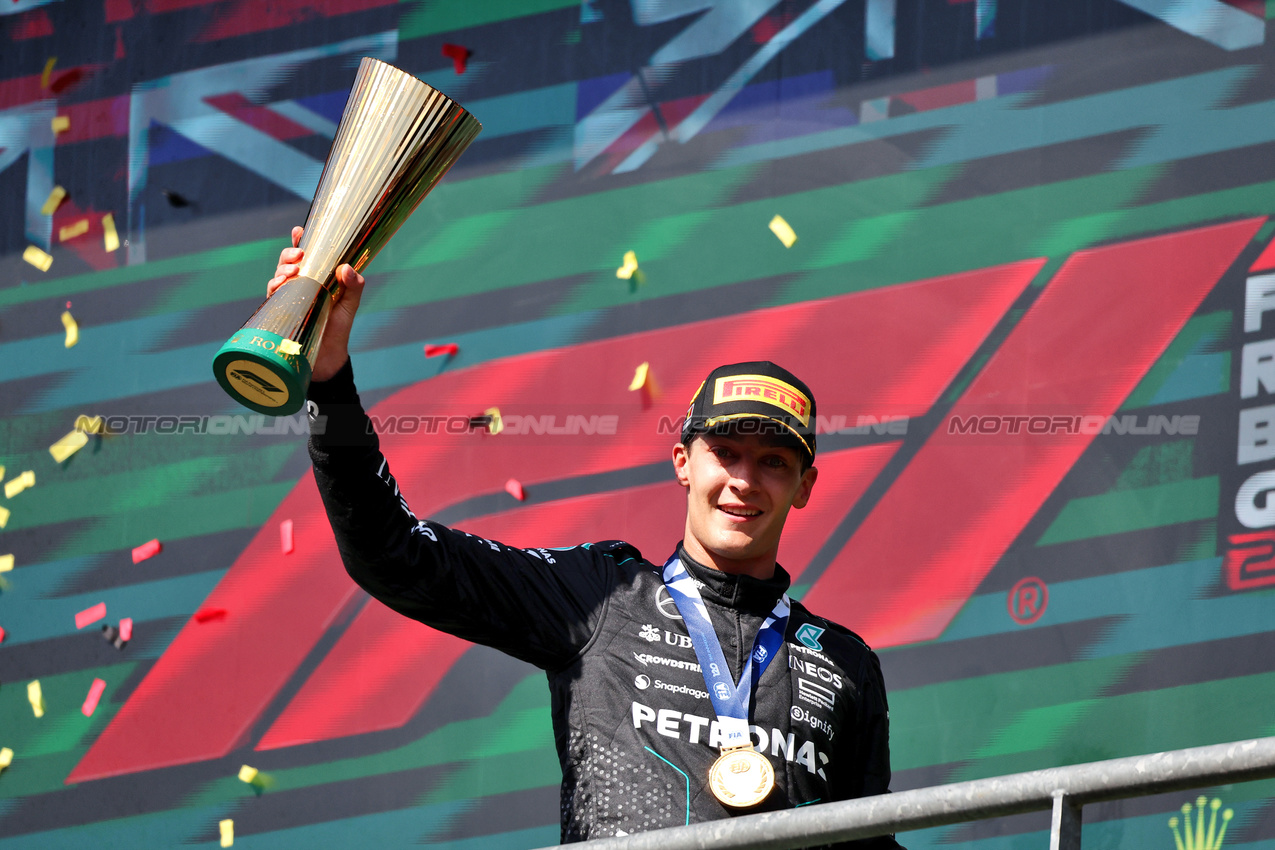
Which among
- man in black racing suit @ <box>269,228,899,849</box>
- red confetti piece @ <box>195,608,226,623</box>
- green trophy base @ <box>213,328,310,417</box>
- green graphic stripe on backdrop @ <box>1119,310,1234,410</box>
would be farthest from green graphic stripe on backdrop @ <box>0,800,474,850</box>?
green trophy base @ <box>213,328,310,417</box>

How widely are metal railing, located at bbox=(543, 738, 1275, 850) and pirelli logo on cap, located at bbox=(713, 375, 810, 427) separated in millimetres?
761

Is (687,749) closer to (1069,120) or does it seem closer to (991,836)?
(991,836)

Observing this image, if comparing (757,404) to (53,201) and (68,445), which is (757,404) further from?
(53,201)

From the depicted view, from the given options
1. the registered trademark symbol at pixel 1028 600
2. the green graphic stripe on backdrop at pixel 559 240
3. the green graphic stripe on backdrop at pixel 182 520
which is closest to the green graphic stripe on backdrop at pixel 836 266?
the green graphic stripe on backdrop at pixel 559 240

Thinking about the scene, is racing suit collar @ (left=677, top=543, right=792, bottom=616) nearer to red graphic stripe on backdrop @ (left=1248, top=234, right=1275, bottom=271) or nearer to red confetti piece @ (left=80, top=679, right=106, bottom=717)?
red graphic stripe on backdrop @ (left=1248, top=234, right=1275, bottom=271)

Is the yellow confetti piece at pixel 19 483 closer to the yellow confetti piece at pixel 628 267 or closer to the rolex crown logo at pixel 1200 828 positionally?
the yellow confetti piece at pixel 628 267

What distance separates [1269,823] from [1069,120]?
158 cm

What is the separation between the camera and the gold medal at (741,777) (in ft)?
5.78

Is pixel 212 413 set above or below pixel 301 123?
below

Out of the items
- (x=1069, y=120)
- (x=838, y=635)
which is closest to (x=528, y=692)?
(x=838, y=635)

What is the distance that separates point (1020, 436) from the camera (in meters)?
3.12

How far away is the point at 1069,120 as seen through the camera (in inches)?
126

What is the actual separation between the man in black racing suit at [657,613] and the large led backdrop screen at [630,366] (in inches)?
43.7

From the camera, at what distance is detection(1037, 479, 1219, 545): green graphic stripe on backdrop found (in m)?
2.98
